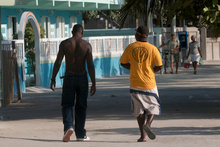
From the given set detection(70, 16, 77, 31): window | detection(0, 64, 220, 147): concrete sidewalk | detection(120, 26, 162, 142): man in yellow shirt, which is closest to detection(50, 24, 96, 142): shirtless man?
detection(0, 64, 220, 147): concrete sidewalk

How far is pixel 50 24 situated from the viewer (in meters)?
31.1

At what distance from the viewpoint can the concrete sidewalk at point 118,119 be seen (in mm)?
9320

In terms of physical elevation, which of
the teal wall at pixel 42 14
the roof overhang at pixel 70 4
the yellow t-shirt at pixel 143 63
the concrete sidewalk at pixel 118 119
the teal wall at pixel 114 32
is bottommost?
the concrete sidewalk at pixel 118 119

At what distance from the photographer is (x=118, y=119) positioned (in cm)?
1267

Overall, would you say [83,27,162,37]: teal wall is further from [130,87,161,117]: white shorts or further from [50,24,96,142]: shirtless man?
[130,87,161,117]: white shorts

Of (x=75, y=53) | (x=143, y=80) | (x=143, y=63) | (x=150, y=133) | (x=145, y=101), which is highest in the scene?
A: (x=75, y=53)

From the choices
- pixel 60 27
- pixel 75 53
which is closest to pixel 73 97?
pixel 75 53

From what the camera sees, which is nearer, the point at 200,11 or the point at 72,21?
the point at 200,11

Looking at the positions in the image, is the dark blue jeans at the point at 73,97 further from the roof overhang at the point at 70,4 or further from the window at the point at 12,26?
the window at the point at 12,26

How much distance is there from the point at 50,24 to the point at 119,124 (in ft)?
65.3

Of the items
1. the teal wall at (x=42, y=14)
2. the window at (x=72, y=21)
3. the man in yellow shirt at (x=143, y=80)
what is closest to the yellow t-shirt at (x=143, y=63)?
the man in yellow shirt at (x=143, y=80)

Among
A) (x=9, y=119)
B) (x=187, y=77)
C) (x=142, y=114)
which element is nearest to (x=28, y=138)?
(x=142, y=114)

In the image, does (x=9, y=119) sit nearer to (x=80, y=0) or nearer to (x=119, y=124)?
(x=119, y=124)

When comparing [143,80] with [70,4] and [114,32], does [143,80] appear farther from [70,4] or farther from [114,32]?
[114,32]
